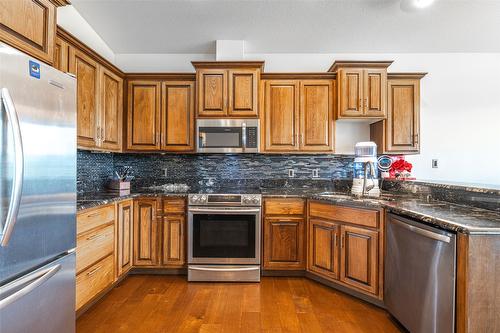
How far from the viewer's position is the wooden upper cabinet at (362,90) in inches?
117

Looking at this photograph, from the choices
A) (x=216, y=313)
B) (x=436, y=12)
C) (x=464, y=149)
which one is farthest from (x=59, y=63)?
(x=464, y=149)

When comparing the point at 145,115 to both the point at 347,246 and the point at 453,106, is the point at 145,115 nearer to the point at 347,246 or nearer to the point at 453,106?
the point at 347,246

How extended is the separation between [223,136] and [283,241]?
131 centimetres

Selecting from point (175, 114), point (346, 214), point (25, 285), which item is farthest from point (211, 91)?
point (25, 285)

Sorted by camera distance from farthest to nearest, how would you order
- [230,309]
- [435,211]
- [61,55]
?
[230,309], [61,55], [435,211]

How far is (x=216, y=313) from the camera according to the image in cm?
210

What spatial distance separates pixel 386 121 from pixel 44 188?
3198 mm

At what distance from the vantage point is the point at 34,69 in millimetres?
1246

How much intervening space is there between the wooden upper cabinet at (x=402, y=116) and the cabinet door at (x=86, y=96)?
121 inches

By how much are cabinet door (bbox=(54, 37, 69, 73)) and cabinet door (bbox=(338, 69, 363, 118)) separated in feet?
8.55

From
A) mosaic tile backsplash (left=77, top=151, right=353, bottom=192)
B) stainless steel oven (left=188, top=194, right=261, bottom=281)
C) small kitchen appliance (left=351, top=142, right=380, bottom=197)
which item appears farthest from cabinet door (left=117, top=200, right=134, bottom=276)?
small kitchen appliance (left=351, top=142, right=380, bottom=197)

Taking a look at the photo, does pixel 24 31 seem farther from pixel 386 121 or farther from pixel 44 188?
pixel 386 121

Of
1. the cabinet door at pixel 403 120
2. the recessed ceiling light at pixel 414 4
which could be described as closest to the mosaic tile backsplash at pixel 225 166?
the cabinet door at pixel 403 120

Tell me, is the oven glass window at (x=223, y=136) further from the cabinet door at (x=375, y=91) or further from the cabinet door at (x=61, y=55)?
the cabinet door at (x=375, y=91)
